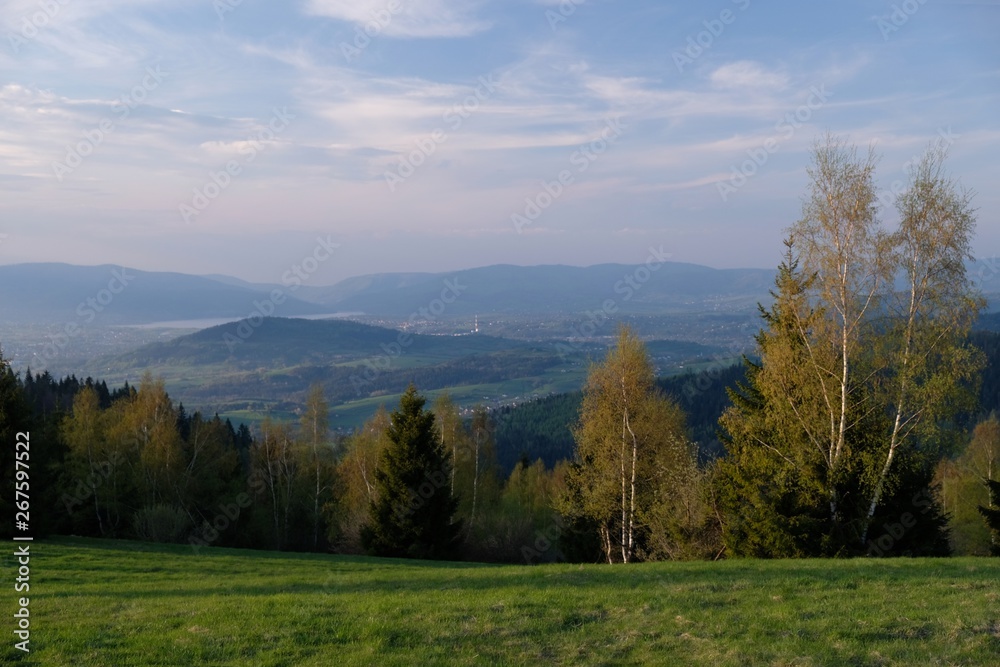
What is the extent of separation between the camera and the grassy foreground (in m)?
9.47

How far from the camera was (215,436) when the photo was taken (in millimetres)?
48344

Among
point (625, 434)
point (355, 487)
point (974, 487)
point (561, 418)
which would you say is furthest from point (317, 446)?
point (561, 418)

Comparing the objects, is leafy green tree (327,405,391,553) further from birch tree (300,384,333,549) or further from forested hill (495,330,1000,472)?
forested hill (495,330,1000,472)

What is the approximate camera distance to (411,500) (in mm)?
33469

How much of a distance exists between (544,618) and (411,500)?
75.1 ft

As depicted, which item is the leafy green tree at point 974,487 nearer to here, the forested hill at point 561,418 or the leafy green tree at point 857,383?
the leafy green tree at point 857,383

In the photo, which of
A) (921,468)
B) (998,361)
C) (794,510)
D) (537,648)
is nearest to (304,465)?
(794,510)

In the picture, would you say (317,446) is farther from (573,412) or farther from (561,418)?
(573,412)

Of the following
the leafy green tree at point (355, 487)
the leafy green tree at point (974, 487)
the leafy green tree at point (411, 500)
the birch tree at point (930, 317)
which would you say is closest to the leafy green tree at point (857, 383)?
the birch tree at point (930, 317)

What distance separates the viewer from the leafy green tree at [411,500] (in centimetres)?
3353

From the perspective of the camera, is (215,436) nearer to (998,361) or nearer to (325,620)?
(325,620)

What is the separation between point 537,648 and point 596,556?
2713 cm

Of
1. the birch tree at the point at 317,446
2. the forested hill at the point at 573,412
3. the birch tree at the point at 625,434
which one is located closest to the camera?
the birch tree at the point at 625,434

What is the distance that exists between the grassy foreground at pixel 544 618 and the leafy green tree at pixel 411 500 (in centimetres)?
1584
